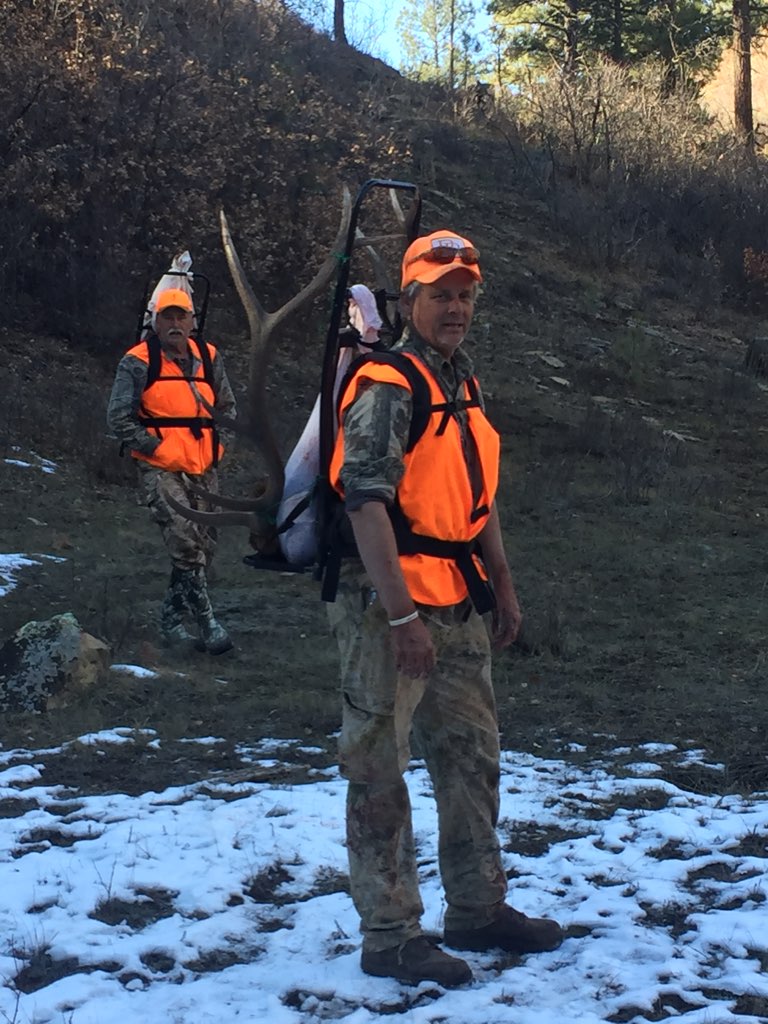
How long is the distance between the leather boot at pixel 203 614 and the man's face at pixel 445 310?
430 cm

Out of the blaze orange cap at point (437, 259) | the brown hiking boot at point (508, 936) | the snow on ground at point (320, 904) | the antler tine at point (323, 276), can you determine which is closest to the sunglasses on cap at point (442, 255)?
the blaze orange cap at point (437, 259)

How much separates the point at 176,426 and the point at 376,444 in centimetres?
431

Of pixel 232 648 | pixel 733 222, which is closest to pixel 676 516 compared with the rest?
pixel 232 648

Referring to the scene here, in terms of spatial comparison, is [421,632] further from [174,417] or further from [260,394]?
[174,417]

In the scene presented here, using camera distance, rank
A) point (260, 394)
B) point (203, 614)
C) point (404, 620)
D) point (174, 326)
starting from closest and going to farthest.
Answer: point (404, 620), point (260, 394), point (174, 326), point (203, 614)

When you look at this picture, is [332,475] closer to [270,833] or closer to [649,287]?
[270,833]

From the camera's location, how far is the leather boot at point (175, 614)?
300 inches

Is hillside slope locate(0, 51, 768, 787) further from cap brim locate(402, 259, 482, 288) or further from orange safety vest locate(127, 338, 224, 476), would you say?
cap brim locate(402, 259, 482, 288)

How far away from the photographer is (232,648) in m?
7.83

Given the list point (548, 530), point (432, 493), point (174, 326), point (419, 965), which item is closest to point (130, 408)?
point (174, 326)

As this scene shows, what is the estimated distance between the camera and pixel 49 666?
6680 millimetres

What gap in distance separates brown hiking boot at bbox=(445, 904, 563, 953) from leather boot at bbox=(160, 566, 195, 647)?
4.18 metres

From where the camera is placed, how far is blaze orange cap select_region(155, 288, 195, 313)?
729cm

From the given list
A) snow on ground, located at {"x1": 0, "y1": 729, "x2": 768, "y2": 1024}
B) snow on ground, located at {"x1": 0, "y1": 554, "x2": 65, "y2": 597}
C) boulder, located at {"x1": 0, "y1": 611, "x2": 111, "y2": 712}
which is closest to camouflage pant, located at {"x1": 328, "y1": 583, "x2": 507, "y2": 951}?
snow on ground, located at {"x1": 0, "y1": 729, "x2": 768, "y2": 1024}
